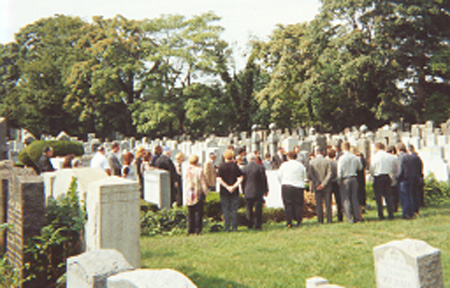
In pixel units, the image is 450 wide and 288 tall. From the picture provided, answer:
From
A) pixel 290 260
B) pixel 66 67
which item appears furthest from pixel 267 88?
pixel 290 260

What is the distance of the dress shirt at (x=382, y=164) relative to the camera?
1045cm

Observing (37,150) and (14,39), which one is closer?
(37,150)

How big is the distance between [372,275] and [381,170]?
15.4 ft

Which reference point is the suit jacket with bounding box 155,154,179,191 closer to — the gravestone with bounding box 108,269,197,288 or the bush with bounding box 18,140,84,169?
the bush with bounding box 18,140,84,169

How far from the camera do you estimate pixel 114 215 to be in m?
5.71

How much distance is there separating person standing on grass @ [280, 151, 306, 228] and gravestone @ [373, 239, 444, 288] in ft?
17.7

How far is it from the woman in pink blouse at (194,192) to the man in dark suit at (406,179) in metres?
4.78

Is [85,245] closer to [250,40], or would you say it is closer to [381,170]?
[381,170]

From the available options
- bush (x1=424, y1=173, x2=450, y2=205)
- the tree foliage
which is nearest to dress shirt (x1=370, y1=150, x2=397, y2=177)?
bush (x1=424, y1=173, x2=450, y2=205)

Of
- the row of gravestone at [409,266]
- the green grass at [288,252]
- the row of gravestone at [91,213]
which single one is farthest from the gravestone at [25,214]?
the row of gravestone at [409,266]

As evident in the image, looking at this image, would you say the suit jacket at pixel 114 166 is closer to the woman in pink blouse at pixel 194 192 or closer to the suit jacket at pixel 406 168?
the woman in pink blouse at pixel 194 192

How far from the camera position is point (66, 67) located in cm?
4700

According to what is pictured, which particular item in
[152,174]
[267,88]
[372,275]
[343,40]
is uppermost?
[343,40]

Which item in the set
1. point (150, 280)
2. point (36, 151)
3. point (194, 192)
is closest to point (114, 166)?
point (194, 192)
